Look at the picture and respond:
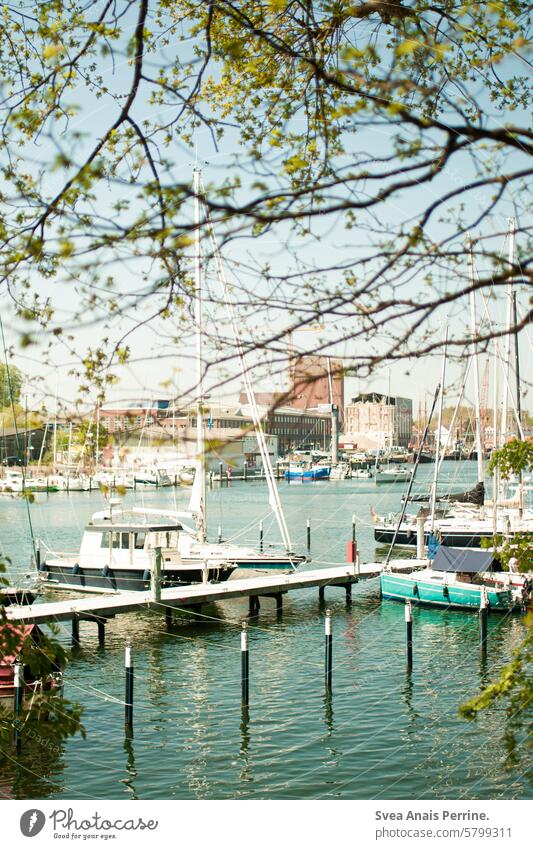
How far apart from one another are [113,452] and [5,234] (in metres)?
1.28

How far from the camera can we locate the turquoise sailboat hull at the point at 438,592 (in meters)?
17.7

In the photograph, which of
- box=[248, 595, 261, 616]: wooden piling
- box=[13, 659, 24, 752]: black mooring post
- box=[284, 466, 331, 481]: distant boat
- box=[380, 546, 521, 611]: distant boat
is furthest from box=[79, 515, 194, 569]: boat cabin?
box=[284, 466, 331, 481]: distant boat

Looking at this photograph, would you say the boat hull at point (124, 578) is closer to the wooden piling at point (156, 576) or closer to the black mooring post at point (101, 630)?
the wooden piling at point (156, 576)

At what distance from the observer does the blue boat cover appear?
59.2ft

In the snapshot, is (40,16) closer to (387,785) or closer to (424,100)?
(424,100)

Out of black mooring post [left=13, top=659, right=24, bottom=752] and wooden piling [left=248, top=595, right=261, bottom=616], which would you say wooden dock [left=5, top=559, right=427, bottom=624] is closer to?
wooden piling [left=248, top=595, right=261, bottom=616]

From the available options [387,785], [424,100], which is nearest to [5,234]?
[424,100]

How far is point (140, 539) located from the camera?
20.5 m

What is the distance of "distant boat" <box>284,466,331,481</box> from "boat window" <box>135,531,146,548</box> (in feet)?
181

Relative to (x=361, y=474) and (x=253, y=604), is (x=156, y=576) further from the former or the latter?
(x=361, y=474)

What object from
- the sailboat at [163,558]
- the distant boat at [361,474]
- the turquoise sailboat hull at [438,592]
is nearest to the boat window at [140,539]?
the sailboat at [163,558]

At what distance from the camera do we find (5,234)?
4.84 m

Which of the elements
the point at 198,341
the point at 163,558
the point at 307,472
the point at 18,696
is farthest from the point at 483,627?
the point at 307,472

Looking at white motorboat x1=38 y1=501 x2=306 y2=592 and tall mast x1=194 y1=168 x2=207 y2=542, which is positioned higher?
tall mast x1=194 y1=168 x2=207 y2=542
